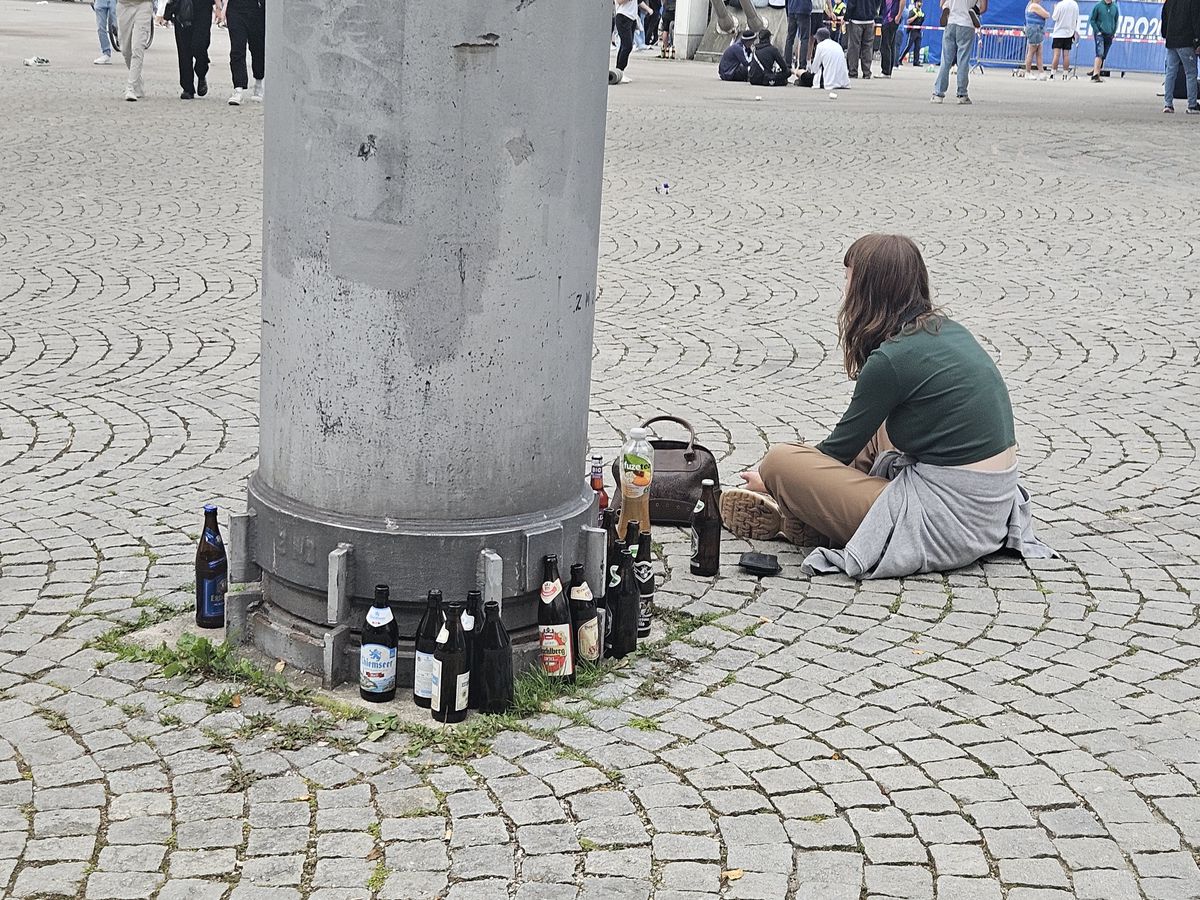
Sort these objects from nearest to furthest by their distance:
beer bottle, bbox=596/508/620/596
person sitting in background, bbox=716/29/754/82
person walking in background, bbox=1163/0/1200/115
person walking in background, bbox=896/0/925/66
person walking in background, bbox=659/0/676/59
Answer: beer bottle, bbox=596/508/620/596 → person walking in background, bbox=1163/0/1200/115 → person sitting in background, bbox=716/29/754/82 → person walking in background, bbox=659/0/676/59 → person walking in background, bbox=896/0/925/66

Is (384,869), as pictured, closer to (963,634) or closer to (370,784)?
(370,784)

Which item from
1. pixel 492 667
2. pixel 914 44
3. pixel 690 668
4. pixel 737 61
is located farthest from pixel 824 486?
pixel 914 44

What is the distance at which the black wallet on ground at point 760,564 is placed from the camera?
5844 mm

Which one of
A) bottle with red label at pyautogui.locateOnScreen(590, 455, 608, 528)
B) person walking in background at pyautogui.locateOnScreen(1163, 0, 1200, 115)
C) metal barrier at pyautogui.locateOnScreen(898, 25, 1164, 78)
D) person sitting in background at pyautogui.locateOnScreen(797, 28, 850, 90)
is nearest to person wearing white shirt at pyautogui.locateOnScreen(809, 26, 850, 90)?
person sitting in background at pyautogui.locateOnScreen(797, 28, 850, 90)

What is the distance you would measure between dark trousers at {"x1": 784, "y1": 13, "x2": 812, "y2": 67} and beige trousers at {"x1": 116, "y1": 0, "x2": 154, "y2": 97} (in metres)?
13.7

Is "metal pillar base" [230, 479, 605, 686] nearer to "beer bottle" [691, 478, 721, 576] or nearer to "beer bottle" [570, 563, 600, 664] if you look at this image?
"beer bottle" [570, 563, 600, 664]

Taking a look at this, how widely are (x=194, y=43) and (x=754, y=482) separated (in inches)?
597

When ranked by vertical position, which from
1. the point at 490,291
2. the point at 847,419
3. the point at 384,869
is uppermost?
the point at 490,291

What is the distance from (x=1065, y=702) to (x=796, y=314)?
550cm

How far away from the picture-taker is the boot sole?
6.16m

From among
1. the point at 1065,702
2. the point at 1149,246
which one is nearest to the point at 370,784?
the point at 1065,702

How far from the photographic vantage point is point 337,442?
4.66 m

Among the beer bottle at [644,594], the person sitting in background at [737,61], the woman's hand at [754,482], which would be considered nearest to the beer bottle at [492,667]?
the beer bottle at [644,594]

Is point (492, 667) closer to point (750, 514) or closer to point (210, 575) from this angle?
point (210, 575)
